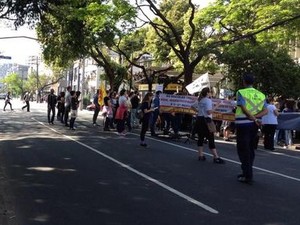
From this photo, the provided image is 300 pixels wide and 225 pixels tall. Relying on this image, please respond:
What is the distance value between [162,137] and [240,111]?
987 cm

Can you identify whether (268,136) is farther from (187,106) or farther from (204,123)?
(204,123)

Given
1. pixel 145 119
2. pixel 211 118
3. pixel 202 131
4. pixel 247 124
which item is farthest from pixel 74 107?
pixel 247 124

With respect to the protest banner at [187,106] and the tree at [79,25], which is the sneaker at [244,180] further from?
the tree at [79,25]

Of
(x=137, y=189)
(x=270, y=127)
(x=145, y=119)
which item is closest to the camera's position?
(x=137, y=189)

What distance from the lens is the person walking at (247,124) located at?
30.2 ft

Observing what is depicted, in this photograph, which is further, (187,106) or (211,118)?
(187,106)

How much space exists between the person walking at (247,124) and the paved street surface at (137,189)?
1.18 ft

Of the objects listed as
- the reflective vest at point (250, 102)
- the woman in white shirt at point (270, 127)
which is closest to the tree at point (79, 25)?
the woman in white shirt at point (270, 127)

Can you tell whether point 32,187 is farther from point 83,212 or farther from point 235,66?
point 235,66

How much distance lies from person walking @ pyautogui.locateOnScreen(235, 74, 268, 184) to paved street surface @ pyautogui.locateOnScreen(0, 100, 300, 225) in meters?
0.36

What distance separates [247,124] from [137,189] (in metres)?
2.45

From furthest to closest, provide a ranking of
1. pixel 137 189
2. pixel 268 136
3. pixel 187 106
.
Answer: pixel 187 106
pixel 268 136
pixel 137 189

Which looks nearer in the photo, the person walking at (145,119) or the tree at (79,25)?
the person walking at (145,119)

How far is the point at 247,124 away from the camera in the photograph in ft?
30.5
